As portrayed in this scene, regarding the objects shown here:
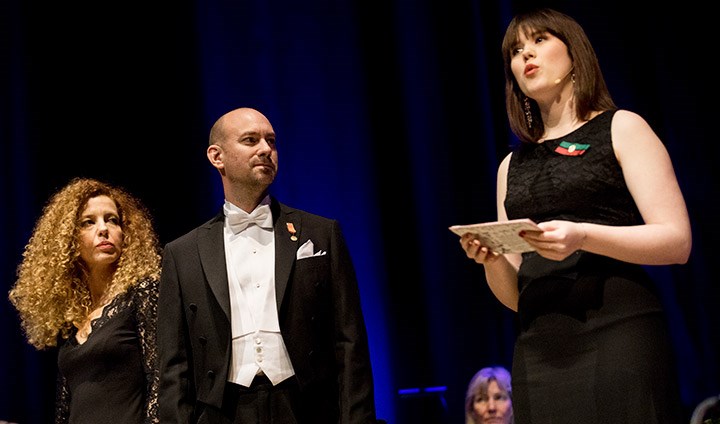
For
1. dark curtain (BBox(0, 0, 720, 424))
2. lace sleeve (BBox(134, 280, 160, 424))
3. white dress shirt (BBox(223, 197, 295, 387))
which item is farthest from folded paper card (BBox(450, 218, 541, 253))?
dark curtain (BBox(0, 0, 720, 424))

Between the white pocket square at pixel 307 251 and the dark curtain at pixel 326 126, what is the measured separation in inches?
83.5

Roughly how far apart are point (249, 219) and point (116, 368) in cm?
79

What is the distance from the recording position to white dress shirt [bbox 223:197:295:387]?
2.81 metres

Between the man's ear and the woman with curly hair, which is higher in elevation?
the man's ear

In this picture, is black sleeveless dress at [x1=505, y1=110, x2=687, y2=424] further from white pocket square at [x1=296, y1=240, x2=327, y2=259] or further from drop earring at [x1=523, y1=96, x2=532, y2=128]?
white pocket square at [x1=296, y1=240, x2=327, y2=259]

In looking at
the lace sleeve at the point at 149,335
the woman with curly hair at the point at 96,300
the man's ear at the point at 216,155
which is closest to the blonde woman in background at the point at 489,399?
the woman with curly hair at the point at 96,300

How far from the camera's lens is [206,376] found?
283 cm

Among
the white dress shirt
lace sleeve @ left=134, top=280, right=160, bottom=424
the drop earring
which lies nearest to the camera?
the drop earring

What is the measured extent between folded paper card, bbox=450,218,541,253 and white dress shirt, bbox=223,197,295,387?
0.95 m

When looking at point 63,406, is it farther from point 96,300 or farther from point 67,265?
point 67,265

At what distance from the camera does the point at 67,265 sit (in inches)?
146

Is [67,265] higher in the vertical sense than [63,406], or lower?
higher

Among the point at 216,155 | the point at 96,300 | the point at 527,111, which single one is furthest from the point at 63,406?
the point at 527,111

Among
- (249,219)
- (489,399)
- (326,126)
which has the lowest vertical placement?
(489,399)
